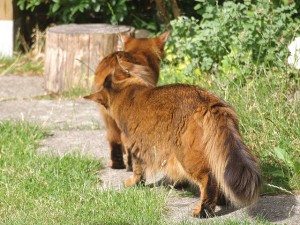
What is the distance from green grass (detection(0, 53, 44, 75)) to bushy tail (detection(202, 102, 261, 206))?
217 inches

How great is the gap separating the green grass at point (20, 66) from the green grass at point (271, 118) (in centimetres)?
368

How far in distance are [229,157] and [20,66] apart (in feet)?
19.8

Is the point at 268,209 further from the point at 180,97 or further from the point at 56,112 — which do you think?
the point at 56,112

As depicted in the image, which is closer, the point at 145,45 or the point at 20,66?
the point at 145,45

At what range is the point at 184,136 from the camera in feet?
17.6

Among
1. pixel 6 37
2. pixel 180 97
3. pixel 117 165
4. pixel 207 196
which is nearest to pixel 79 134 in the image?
pixel 117 165

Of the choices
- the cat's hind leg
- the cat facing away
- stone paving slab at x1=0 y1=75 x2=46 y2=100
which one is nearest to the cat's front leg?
the cat facing away

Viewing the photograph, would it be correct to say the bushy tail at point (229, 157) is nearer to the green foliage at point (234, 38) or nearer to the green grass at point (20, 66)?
the green foliage at point (234, 38)

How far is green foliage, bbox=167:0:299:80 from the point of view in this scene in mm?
7629

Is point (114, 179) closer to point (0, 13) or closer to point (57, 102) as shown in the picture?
point (57, 102)

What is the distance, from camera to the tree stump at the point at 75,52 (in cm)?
929

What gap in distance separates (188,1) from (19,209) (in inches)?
227

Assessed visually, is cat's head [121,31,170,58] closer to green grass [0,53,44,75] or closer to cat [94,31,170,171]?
cat [94,31,170,171]

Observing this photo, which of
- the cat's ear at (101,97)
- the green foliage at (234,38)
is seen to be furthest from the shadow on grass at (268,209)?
the green foliage at (234,38)
